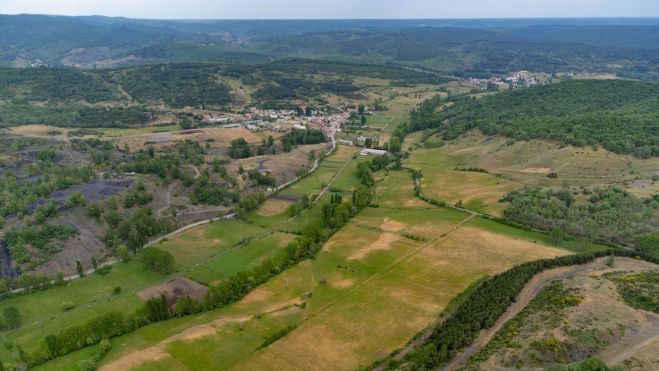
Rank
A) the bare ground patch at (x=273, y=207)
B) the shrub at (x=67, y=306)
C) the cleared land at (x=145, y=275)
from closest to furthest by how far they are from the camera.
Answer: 1. the cleared land at (x=145, y=275)
2. the shrub at (x=67, y=306)
3. the bare ground patch at (x=273, y=207)

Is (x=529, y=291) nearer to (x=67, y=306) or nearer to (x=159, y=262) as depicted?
(x=159, y=262)

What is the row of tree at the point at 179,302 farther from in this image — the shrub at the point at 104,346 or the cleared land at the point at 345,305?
the shrub at the point at 104,346

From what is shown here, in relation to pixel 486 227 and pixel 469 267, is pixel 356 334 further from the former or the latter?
pixel 486 227

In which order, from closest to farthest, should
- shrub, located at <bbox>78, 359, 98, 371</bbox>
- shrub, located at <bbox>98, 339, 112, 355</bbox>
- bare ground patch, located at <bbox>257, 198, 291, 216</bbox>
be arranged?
shrub, located at <bbox>78, 359, 98, 371</bbox>
shrub, located at <bbox>98, 339, 112, 355</bbox>
bare ground patch, located at <bbox>257, 198, 291, 216</bbox>

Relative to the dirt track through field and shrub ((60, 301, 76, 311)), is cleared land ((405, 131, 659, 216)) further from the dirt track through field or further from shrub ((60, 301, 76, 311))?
shrub ((60, 301, 76, 311))

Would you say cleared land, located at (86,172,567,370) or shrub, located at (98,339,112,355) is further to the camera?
Answer: shrub, located at (98,339,112,355)

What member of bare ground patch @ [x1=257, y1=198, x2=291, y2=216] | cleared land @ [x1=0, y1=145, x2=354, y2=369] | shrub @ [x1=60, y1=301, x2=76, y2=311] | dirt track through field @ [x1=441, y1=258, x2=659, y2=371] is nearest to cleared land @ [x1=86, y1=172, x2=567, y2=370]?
dirt track through field @ [x1=441, y1=258, x2=659, y2=371]

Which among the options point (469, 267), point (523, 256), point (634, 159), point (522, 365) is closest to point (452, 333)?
point (522, 365)

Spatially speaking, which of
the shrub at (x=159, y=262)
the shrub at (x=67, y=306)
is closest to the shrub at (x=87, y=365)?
the shrub at (x=67, y=306)
